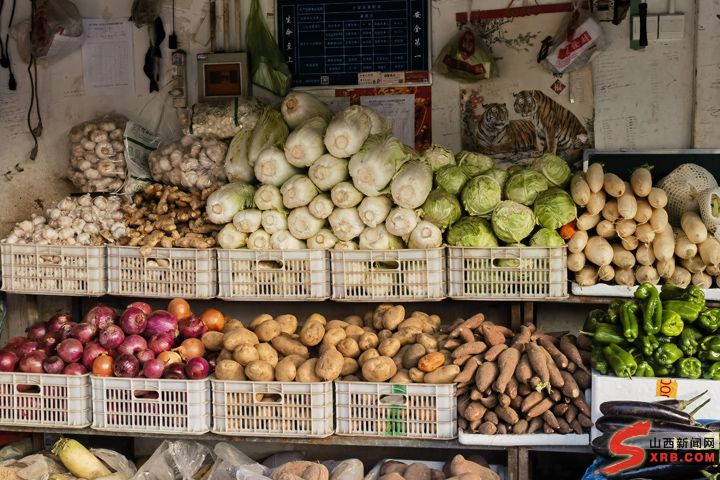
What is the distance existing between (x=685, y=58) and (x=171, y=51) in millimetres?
3297

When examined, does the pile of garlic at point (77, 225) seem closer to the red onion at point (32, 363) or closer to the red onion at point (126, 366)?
the red onion at point (32, 363)

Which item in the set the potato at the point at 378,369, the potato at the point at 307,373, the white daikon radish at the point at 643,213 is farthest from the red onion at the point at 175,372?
the white daikon radish at the point at 643,213

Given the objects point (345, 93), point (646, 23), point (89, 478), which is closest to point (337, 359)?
point (89, 478)

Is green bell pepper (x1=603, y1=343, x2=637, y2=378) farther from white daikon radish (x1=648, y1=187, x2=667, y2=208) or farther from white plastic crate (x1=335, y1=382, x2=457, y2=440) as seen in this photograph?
white daikon radish (x1=648, y1=187, x2=667, y2=208)

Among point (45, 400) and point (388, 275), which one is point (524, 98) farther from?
point (45, 400)

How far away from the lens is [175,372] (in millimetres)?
3629

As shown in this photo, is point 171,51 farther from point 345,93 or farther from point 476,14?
point 476,14

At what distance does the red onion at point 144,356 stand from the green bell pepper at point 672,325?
2.52 m

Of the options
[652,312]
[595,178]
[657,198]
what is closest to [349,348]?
[652,312]

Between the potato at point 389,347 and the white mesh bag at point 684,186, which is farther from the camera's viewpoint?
the white mesh bag at point 684,186

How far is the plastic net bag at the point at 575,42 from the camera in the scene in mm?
4293

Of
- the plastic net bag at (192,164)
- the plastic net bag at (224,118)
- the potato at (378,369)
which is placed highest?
the plastic net bag at (224,118)

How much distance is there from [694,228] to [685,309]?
59cm

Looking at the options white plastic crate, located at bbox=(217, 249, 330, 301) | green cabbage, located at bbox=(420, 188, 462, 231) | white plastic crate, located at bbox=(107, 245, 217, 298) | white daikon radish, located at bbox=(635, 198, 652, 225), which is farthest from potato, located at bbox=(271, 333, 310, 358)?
white daikon radish, located at bbox=(635, 198, 652, 225)
